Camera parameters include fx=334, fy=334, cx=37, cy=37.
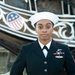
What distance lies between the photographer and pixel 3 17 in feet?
17.7

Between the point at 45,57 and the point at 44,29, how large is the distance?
151 mm

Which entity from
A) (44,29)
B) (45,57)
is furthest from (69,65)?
(44,29)

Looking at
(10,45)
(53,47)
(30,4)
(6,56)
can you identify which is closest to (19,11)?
(30,4)

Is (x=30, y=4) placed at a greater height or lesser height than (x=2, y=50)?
greater

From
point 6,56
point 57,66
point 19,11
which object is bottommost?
point 6,56

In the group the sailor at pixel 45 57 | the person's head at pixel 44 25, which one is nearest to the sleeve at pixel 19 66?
the sailor at pixel 45 57

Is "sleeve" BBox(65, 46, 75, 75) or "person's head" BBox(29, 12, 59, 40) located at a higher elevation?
"person's head" BBox(29, 12, 59, 40)

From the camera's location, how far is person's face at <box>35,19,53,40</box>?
5.85ft

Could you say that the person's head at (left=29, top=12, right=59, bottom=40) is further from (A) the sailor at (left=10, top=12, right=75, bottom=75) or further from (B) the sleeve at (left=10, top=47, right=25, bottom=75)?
(B) the sleeve at (left=10, top=47, right=25, bottom=75)

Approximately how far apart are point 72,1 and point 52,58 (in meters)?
3.77

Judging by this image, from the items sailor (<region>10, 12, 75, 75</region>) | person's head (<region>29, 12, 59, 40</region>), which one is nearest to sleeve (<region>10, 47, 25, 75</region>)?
sailor (<region>10, 12, 75, 75</region>)

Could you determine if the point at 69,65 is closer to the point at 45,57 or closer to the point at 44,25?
the point at 45,57

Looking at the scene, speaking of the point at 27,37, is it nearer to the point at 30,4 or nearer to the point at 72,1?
the point at 30,4

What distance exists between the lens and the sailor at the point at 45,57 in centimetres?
179
